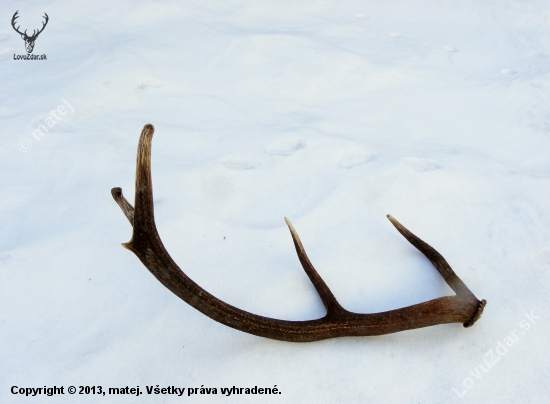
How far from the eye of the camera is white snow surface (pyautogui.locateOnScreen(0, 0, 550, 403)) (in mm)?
1011

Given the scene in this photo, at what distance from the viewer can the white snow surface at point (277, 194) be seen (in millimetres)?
1011

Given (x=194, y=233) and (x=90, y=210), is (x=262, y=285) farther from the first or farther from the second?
(x=90, y=210)

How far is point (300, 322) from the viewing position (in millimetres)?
1030

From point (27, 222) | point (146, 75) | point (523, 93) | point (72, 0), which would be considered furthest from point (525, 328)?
point (72, 0)

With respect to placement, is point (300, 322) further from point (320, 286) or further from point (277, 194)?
point (277, 194)

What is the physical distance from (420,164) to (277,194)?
524 mm

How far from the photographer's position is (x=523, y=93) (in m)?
1.91

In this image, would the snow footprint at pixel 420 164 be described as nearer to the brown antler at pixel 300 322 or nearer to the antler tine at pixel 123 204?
the brown antler at pixel 300 322

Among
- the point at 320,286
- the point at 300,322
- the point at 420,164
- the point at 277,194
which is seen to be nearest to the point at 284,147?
Result: the point at 277,194

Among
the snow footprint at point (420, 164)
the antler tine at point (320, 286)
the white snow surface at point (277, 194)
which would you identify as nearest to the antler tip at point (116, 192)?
the white snow surface at point (277, 194)

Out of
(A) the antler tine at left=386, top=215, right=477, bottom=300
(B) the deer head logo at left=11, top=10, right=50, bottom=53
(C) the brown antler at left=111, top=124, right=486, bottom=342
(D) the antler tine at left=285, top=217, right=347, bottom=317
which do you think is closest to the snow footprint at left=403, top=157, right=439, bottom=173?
(A) the antler tine at left=386, top=215, right=477, bottom=300

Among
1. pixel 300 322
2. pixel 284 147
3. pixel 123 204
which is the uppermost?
pixel 123 204

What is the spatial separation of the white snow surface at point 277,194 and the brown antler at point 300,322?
5 cm

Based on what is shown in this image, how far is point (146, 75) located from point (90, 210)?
0.91 m
